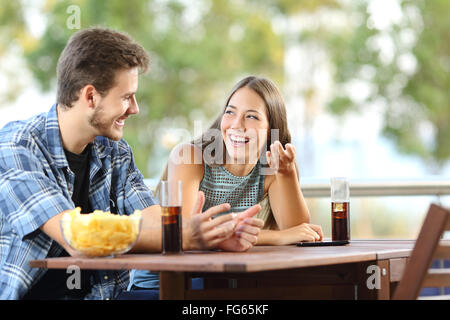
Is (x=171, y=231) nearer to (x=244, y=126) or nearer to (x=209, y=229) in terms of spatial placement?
(x=209, y=229)

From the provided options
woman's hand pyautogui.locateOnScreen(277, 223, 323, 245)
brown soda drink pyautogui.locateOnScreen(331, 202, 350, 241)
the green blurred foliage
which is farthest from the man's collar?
the green blurred foliage

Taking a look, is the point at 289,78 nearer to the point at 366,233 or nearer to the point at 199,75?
the point at 199,75

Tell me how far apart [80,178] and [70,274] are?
34cm

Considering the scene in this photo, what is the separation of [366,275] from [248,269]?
1.77ft

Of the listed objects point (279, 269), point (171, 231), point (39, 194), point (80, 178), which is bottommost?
point (279, 269)

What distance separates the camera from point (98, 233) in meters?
1.55

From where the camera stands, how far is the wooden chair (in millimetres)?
1462

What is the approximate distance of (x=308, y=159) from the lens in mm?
11891

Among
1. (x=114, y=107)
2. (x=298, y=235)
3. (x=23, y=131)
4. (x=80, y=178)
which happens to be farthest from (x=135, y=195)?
(x=298, y=235)

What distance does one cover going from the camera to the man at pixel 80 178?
175cm

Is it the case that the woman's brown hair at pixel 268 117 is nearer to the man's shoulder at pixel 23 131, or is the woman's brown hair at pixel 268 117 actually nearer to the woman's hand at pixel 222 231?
the man's shoulder at pixel 23 131

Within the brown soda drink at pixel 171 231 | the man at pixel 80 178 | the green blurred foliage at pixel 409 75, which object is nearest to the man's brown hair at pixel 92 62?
the man at pixel 80 178

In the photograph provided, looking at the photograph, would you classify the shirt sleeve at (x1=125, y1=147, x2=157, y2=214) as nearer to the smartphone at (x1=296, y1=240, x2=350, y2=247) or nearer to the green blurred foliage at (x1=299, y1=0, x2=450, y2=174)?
the smartphone at (x1=296, y1=240, x2=350, y2=247)
